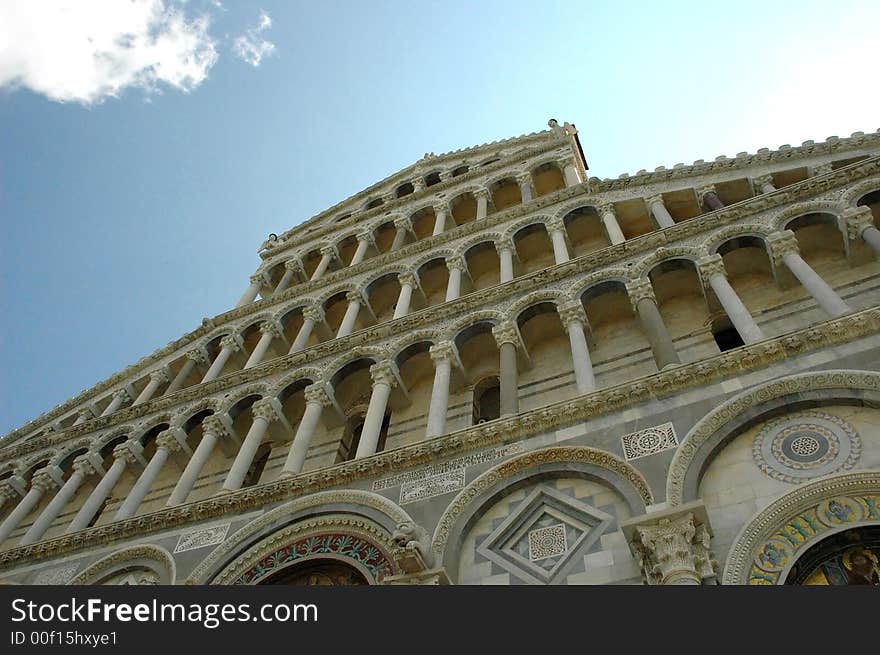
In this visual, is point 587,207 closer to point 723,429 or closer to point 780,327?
point 780,327

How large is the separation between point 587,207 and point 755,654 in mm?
11817

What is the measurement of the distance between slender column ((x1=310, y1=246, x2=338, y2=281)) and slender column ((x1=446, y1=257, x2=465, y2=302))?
445cm

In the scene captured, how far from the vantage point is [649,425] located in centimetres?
928

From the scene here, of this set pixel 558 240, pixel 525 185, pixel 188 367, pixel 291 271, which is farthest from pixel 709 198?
pixel 188 367

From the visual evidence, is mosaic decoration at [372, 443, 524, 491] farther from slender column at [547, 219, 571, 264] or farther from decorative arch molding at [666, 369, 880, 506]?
slender column at [547, 219, 571, 264]

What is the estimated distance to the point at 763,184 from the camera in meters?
13.6

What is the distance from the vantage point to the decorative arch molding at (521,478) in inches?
346

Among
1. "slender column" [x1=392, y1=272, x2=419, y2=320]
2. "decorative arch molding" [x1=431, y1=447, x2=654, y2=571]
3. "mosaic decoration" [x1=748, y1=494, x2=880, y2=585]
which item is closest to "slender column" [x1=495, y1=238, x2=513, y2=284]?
"slender column" [x1=392, y1=272, x2=419, y2=320]

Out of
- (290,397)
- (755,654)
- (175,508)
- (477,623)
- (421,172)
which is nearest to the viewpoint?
(755,654)

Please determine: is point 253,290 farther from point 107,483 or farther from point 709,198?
point 709,198

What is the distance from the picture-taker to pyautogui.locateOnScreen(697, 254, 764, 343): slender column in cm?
1009

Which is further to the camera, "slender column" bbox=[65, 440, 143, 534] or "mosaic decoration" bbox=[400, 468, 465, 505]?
"slender column" bbox=[65, 440, 143, 534]

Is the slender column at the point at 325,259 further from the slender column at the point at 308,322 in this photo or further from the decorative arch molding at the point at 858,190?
the decorative arch molding at the point at 858,190

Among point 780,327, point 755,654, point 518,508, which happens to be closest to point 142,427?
point 518,508
